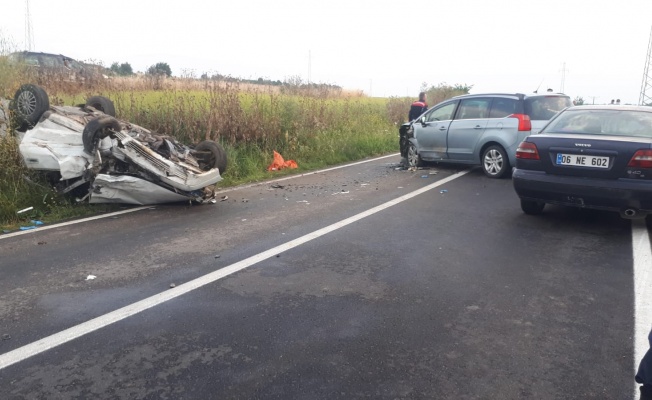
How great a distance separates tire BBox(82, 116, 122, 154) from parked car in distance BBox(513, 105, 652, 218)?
231 inches

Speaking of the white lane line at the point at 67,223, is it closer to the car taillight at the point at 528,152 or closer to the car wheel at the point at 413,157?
the car taillight at the point at 528,152

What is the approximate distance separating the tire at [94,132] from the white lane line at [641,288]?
6.95m

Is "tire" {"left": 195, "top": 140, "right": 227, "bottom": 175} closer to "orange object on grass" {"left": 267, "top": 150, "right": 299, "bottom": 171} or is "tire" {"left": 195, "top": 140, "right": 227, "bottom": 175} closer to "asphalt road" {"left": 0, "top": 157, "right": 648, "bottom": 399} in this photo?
"asphalt road" {"left": 0, "top": 157, "right": 648, "bottom": 399}

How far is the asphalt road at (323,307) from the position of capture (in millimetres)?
3139

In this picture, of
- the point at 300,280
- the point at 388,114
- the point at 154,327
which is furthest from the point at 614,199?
the point at 388,114

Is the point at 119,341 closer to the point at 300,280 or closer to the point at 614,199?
the point at 300,280

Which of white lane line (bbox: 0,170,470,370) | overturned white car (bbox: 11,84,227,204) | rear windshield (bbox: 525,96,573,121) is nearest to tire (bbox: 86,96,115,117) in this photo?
overturned white car (bbox: 11,84,227,204)

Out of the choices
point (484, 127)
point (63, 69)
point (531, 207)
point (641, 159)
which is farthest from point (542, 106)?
point (63, 69)

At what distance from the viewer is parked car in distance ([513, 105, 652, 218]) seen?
19.8ft

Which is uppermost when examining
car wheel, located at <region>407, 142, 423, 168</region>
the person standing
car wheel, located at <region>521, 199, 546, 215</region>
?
car wheel, located at <region>407, 142, 423, 168</region>

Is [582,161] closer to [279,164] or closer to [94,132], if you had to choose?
[94,132]

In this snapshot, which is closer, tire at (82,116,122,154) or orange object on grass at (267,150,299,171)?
tire at (82,116,122,154)

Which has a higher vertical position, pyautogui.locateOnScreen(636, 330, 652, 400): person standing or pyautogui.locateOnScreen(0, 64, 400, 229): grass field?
pyautogui.locateOnScreen(0, 64, 400, 229): grass field

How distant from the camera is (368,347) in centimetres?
354
